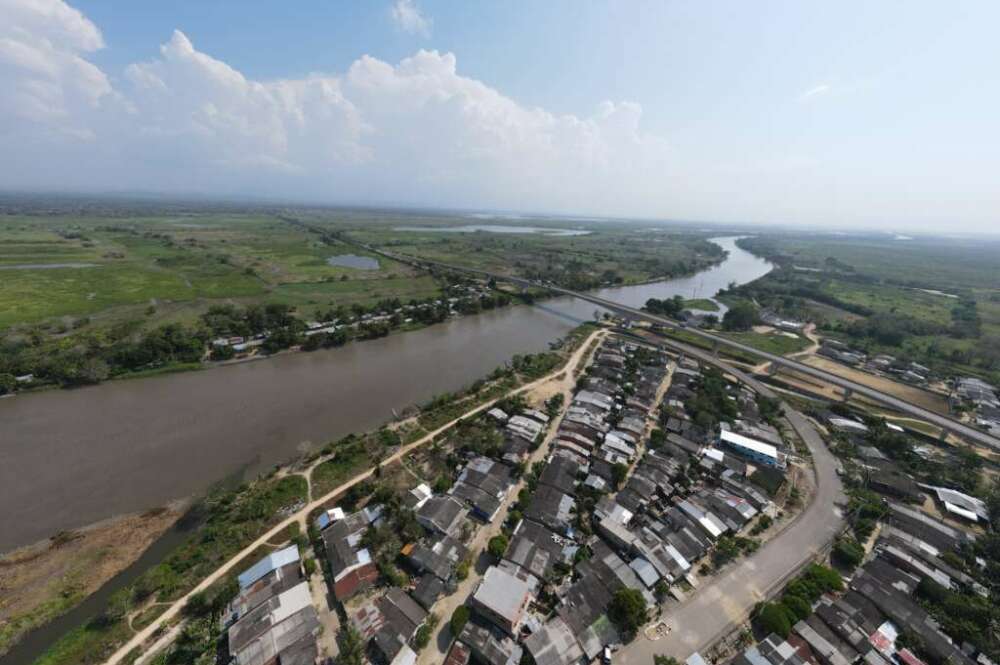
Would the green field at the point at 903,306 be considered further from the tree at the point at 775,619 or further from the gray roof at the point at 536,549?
the gray roof at the point at 536,549

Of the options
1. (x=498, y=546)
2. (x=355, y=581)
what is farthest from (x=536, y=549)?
(x=355, y=581)

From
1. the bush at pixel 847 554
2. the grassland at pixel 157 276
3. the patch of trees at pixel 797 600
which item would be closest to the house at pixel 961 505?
the bush at pixel 847 554

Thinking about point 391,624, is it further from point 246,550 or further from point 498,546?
point 246,550

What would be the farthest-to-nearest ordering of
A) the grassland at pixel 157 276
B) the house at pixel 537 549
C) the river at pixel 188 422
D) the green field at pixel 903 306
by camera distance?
the green field at pixel 903 306
the grassland at pixel 157 276
the river at pixel 188 422
the house at pixel 537 549

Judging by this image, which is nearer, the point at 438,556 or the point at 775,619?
the point at 775,619

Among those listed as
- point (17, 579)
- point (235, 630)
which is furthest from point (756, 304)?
point (17, 579)
